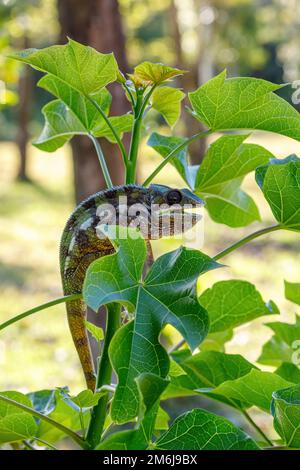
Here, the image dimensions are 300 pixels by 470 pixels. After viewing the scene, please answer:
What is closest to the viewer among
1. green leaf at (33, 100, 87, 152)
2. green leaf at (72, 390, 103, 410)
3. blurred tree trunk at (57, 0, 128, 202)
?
green leaf at (72, 390, 103, 410)

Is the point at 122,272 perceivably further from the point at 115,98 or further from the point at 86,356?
the point at 115,98

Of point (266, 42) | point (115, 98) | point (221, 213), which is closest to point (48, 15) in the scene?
point (266, 42)

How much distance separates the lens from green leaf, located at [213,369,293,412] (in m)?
0.71

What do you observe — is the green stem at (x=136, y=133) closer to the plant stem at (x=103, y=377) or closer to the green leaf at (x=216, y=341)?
the plant stem at (x=103, y=377)

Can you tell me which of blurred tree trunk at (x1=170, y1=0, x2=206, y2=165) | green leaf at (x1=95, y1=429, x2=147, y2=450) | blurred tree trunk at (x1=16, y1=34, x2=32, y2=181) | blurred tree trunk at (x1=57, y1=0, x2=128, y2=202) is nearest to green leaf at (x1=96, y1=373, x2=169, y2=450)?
green leaf at (x1=95, y1=429, x2=147, y2=450)

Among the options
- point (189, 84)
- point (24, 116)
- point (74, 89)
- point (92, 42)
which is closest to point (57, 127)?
point (74, 89)

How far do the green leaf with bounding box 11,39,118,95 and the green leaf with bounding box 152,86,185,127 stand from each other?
98mm

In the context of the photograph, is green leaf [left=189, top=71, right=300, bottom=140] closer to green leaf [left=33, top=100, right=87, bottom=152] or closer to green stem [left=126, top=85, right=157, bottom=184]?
green stem [left=126, top=85, right=157, bottom=184]

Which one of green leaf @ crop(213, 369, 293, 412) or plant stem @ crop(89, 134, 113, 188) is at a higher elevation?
plant stem @ crop(89, 134, 113, 188)

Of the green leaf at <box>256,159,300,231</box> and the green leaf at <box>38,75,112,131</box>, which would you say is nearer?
the green leaf at <box>256,159,300,231</box>

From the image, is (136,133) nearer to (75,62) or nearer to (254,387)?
(75,62)

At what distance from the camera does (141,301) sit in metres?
0.60

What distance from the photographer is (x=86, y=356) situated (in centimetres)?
76

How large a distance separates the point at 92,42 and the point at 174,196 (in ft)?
5.76
